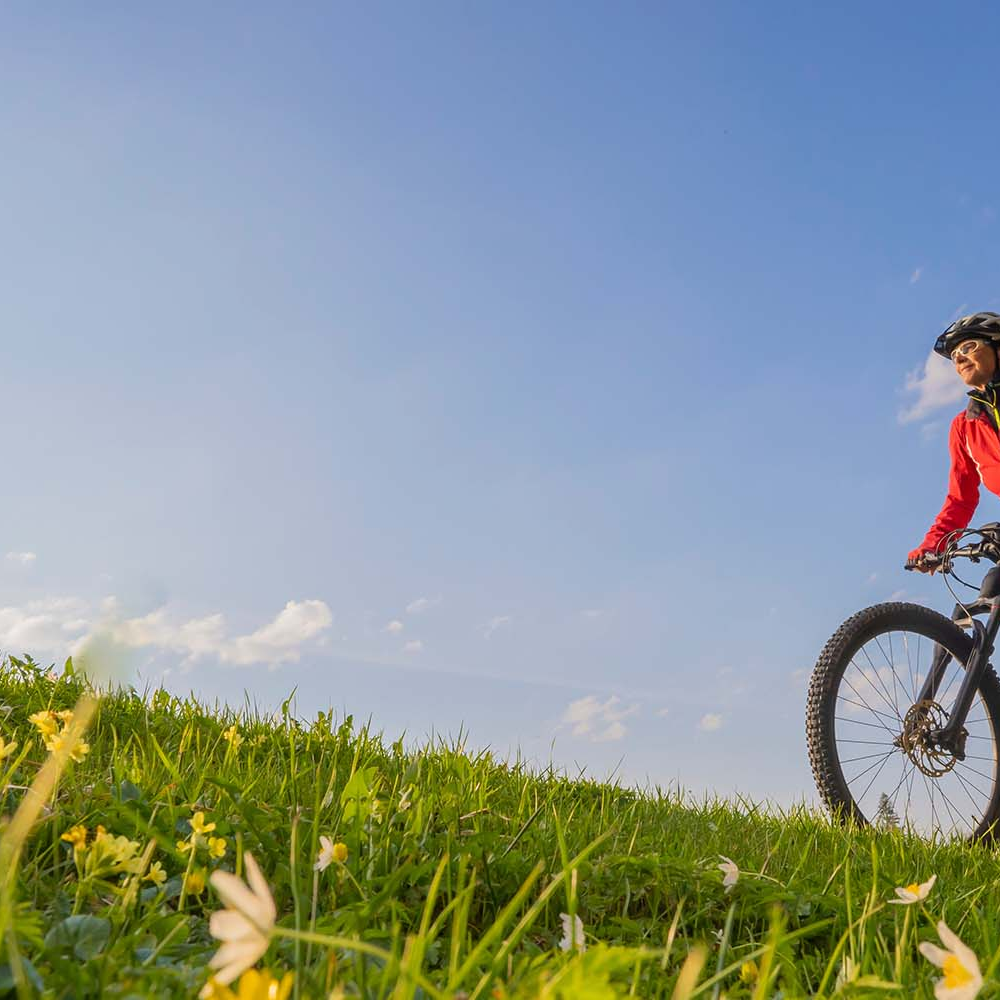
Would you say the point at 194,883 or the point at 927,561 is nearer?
the point at 194,883

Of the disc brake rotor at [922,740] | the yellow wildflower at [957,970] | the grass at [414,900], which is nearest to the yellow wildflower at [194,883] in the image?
the grass at [414,900]

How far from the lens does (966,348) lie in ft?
20.7

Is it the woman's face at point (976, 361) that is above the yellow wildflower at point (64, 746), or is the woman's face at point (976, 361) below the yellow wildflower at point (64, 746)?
above

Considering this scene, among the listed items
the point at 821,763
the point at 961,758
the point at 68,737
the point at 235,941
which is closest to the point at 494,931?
the point at 235,941

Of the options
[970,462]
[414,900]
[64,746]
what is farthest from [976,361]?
[64,746]

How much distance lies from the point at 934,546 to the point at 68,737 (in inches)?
220

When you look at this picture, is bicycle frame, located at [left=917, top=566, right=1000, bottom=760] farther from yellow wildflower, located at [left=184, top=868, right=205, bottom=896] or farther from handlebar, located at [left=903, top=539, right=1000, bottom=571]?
yellow wildflower, located at [left=184, top=868, right=205, bottom=896]

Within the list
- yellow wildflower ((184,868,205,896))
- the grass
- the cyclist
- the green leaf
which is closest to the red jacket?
the cyclist

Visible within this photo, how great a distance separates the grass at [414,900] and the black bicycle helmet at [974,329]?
3.73 metres

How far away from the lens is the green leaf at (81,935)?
5.25 ft

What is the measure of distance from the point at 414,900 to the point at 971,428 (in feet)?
18.2

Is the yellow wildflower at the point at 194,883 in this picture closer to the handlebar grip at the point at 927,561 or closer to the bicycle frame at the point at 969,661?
the bicycle frame at the point at 969,661

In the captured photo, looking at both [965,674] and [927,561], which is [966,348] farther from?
[965,674]

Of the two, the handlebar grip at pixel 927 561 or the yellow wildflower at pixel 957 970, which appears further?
the handlebar grip at pixel 927 561
